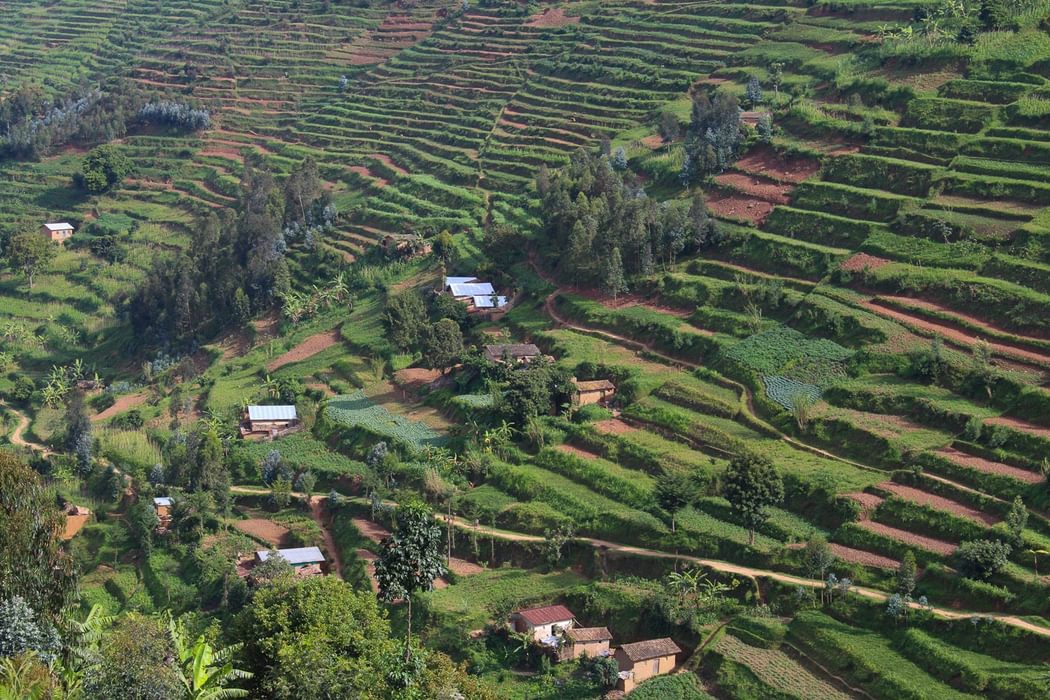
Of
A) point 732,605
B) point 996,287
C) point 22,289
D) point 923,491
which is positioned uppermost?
point 996,287

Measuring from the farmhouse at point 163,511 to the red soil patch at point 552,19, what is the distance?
49689 mm

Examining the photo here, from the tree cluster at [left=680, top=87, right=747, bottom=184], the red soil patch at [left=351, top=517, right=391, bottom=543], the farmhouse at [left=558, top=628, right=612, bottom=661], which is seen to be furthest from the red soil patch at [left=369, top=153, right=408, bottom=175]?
the farmhouse at [left=558, top=628, right=612, bottom=661]

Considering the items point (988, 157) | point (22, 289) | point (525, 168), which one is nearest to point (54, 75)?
point (22, 289)

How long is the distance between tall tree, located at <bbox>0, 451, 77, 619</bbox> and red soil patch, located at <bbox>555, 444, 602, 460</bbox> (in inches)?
778

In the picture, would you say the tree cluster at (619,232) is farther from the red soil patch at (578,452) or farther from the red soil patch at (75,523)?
the red soil patch at (75,523)

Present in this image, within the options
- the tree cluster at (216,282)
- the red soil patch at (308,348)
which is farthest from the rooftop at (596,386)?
the tree cluster at (216,282)

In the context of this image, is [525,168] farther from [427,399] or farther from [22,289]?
[22,289]

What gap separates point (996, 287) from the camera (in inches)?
1938

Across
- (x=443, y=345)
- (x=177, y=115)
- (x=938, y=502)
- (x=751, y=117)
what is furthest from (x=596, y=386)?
(x=177, y=115)

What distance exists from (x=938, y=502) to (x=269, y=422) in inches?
1107

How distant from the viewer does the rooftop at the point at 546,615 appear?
40750 mm

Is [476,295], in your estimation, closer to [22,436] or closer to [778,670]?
[22,436]

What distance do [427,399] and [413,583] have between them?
1799 centimetres

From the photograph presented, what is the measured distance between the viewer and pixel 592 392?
51375mm
